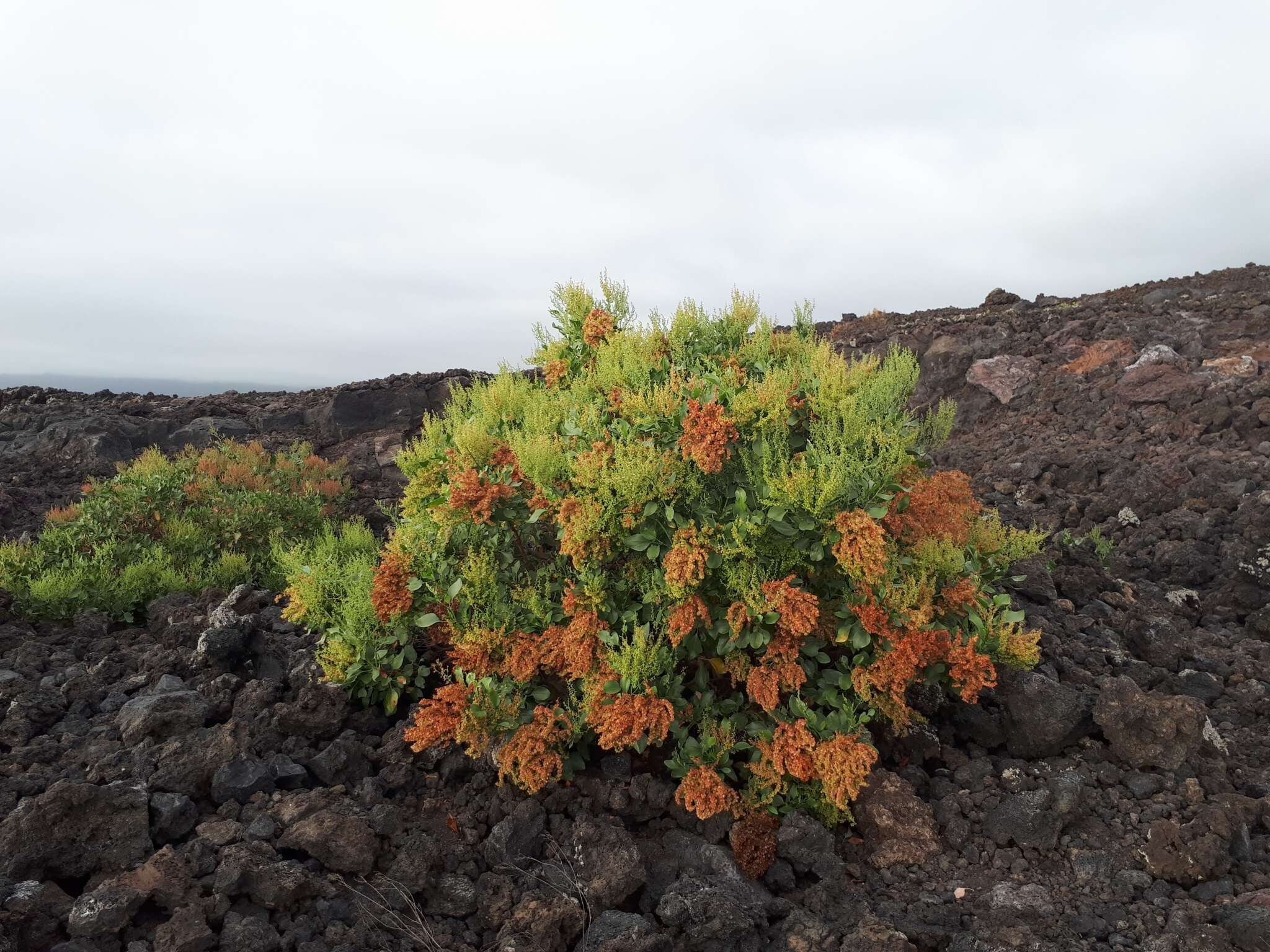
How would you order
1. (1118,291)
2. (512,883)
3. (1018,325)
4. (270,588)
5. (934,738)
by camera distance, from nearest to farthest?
(512,883)
(934,738)
(270,588)
(1018,325)
(1118,291)

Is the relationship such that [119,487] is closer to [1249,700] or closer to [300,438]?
[300,438]

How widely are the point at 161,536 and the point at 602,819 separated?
587cm

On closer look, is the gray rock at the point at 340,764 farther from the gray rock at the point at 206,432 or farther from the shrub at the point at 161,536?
the gray rock at the point at 206,432

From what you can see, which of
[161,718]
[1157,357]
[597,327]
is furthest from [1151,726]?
[1157,357]

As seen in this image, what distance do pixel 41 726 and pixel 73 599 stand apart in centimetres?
196

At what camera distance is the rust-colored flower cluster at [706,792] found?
3.74 m

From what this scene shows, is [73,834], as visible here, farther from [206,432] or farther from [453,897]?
[206,432]

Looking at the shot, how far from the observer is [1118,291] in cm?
1972

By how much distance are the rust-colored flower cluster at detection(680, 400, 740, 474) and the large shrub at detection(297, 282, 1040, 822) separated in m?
0.01

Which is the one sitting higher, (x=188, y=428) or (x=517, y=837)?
(x=188, y=428)

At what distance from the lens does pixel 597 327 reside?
17.5 ft

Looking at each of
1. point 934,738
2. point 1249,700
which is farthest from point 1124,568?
point 934,738

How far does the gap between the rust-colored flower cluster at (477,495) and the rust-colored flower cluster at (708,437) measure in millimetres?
913

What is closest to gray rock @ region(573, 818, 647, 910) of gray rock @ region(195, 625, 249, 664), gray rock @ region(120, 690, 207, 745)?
gray rock @ region(120, 690, 207, 745)
